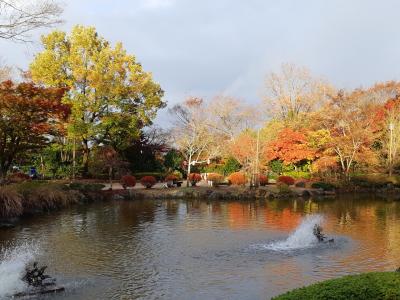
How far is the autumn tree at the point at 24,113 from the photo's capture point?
22.8m

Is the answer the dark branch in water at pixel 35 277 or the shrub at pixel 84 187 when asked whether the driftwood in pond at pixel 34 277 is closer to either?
the dark branch in water at pixel 35 277

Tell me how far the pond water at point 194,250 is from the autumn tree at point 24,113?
494 centimetres

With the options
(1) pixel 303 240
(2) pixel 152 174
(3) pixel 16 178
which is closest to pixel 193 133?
(2) pixel 152 174

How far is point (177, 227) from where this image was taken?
17.5 m

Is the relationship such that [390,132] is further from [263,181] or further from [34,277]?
[34,277]

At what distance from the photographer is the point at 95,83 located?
33.8 metres

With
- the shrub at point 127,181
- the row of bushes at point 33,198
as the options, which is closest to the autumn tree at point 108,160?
the shrub at point 127,181

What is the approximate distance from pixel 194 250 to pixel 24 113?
1364 cm

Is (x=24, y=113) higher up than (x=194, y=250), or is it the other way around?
(x=24, y=113)

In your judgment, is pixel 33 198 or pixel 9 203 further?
pixel 33 198

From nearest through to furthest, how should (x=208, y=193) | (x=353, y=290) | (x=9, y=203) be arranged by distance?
(x=353, y=290), (x=9, y=203), (x=208, y=193)

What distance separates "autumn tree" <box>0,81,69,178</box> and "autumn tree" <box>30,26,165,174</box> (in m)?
8.23

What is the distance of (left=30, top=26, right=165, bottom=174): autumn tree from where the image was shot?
3391 cm

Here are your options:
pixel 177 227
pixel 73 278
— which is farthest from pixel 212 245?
pixel 73 278
